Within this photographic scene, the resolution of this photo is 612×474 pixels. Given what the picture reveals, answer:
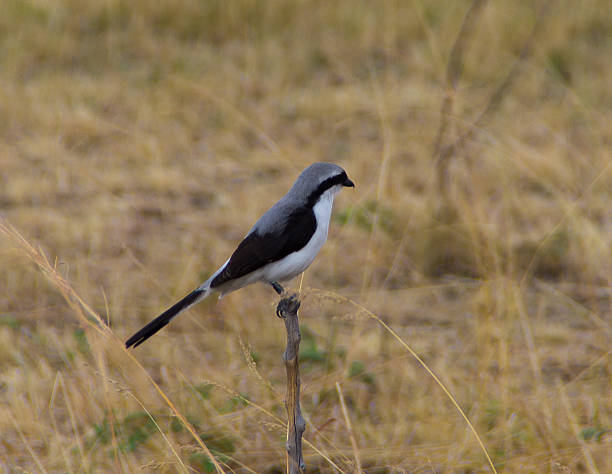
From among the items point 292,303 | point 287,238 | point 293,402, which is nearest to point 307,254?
point 287,238

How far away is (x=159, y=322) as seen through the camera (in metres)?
2.56

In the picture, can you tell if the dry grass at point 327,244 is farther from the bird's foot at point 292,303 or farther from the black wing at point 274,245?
the black wing at point 274,245

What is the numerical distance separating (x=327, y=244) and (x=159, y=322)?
283 centimetres

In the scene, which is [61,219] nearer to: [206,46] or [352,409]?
[352,409]

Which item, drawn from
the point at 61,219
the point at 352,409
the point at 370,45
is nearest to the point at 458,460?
the point at 352,409

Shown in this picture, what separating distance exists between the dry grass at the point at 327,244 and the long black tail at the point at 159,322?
5.2 inches

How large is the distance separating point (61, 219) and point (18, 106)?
1995 mm

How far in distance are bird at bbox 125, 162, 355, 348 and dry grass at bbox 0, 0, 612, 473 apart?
0.27 meters

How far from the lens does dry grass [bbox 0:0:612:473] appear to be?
329 centimetres

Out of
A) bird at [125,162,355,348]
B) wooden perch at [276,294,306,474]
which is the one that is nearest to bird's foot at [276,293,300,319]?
wooden perch at [276,294,306,474]

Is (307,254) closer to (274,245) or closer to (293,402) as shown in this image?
(274,245)

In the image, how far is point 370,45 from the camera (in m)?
8.40

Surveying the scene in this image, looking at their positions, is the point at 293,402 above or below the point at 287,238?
below

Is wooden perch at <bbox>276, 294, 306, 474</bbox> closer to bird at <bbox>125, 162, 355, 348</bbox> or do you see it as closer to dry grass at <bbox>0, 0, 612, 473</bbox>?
dry grass at <bbox>0, 0, 612, 473</bbox>
